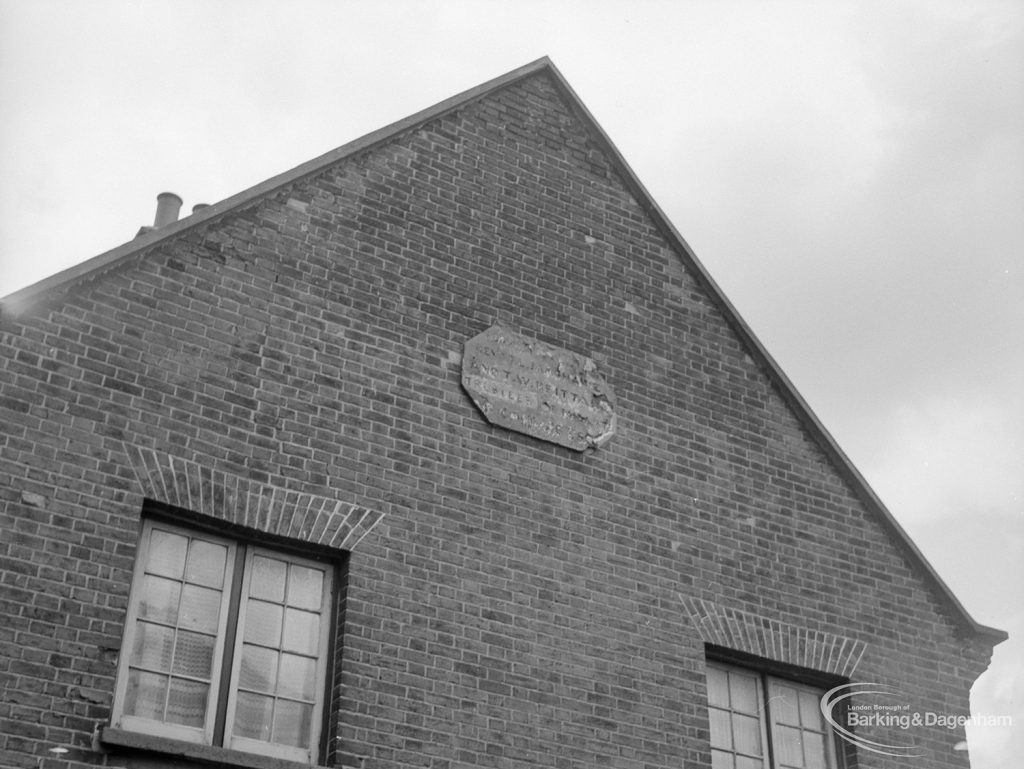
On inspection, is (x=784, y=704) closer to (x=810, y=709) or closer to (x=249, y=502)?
(x=810, y=709)

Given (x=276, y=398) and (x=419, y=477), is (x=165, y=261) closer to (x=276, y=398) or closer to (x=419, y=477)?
(x=276, y=398)

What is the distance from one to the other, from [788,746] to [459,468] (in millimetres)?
3309

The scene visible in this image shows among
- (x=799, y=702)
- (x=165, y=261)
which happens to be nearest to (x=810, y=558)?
(x=799, y=702)

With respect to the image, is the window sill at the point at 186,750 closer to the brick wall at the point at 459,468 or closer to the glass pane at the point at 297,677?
the brick wall at the point at 459,468

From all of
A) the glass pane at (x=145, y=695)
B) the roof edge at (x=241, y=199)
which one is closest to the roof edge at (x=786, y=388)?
the roof edge at (x=241, y=199)

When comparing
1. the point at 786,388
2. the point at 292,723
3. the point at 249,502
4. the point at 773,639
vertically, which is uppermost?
the point at 786,388

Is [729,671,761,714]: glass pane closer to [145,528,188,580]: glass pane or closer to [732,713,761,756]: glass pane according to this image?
[732,713,761,756]: glass pane

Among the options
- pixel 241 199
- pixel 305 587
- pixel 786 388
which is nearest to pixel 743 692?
pixel 786 388

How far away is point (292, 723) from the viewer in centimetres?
843

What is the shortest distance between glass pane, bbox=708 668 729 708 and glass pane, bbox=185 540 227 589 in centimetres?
384

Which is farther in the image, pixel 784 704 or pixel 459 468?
pixel 784 704

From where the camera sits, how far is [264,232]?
9836 mm

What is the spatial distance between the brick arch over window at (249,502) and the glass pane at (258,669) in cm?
76

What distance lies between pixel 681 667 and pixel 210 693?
3507 millimetres
